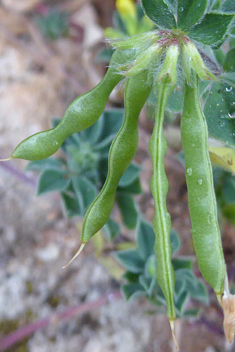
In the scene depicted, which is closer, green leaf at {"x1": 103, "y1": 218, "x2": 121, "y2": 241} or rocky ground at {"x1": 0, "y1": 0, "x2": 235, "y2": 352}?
green leaf at {"x1": 103, "y1": 218, "x2": 121, "y2": 241}

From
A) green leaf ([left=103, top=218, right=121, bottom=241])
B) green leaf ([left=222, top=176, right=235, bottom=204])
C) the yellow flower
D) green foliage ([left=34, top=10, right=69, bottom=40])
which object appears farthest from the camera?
green foliage ([left=34, top=10, right=69, bottom=40])

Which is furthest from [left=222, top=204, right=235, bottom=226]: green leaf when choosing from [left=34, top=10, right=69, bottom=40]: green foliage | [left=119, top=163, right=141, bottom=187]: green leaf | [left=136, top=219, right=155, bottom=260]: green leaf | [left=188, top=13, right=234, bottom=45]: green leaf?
[left=34, top=10, right=69, bottom=40]: green foliage

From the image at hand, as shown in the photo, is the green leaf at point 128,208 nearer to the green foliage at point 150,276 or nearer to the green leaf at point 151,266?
the green foliage at point 150,276

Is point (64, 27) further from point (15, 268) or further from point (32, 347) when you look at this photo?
point (32, 347)

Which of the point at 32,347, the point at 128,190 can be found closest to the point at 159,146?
the point at 128,190

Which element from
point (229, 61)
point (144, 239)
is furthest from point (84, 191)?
point (229, 61)

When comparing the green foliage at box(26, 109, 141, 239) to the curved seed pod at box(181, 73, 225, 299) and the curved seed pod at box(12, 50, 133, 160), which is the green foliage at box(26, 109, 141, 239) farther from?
the curved seed pod at box(181, 73, 225, 299)

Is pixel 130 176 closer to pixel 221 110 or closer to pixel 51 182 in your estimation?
pixel 51 182

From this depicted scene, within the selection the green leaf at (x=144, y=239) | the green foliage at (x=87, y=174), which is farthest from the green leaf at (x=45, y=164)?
the green leaf at (x=144, y=239)
